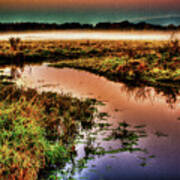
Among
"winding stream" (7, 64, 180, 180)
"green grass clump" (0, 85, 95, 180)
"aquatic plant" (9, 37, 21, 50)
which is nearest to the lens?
"green grass clump" (0, 85, 95, 180)

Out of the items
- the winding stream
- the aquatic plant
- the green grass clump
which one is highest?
the aquatic plant

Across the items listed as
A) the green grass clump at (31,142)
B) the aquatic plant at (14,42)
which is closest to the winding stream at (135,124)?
the green grass clump at (31,142)

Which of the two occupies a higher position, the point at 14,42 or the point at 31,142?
the point at 14,42

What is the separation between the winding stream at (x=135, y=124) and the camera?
7438 millimetres

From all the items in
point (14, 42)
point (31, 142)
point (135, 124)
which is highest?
point (14, 42)

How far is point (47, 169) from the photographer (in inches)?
289

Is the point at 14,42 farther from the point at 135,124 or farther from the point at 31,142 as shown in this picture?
the point at 31,142

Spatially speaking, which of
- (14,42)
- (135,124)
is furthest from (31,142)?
(14,42)

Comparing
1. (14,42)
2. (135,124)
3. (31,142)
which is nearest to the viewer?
(31,142)

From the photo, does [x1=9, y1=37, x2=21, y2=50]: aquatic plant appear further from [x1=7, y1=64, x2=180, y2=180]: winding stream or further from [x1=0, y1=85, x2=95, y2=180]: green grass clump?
[x1=0, y1=85, x2=95, y2=180]: green grass clump

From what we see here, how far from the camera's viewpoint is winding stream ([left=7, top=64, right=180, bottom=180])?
24.4ft

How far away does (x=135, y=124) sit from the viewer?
11508mm

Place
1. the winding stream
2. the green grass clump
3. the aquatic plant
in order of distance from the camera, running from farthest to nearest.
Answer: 1. the aquatic plant
2. the winding stream
3. the green grass clump

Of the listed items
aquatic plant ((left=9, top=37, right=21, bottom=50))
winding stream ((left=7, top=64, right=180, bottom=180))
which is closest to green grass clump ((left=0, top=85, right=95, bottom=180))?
winding stream ((left=7, top=64, right=180, bottom=180))
